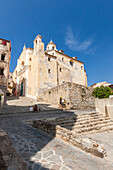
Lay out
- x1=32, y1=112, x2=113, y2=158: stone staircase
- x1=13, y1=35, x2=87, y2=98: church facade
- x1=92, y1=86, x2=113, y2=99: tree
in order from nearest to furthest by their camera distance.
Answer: x1=32, y1=112, x2=113, y2=158: stone staircase → x1=92, y1=86, x2=113, y2=99: tree → x1=13, y1=35, x2=87, y2=98: church facade

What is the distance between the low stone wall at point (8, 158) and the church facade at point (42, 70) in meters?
19.9

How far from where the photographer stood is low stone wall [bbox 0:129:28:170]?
5.78 ft

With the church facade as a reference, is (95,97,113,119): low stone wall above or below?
below

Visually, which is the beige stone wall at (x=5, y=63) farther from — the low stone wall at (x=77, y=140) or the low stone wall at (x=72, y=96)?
the low stone wall at (x=77, y=140)

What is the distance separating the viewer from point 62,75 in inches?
1138

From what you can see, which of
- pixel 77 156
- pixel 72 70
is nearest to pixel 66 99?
pixel 77 156

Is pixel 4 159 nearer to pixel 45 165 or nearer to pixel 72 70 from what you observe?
pixel 45 165

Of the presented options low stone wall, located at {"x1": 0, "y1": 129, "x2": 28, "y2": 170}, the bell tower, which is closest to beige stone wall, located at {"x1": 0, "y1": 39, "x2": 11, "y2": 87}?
the bell tower

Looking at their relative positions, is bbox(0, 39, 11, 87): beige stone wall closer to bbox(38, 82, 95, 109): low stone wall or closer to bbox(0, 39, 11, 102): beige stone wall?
bbox(0, 39, 11, 102): beige stone wall

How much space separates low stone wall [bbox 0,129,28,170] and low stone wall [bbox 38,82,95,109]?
513 inches

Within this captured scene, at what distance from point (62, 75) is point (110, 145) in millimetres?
Result: 25412

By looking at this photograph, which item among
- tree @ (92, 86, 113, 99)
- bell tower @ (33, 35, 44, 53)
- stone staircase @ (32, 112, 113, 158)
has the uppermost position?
bell tower @ (33, 35, 44, 53)

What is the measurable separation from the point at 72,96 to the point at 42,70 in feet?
37.4

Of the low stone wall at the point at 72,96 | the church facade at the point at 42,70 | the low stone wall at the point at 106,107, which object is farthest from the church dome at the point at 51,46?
the low stone wall at the point at 106,107
